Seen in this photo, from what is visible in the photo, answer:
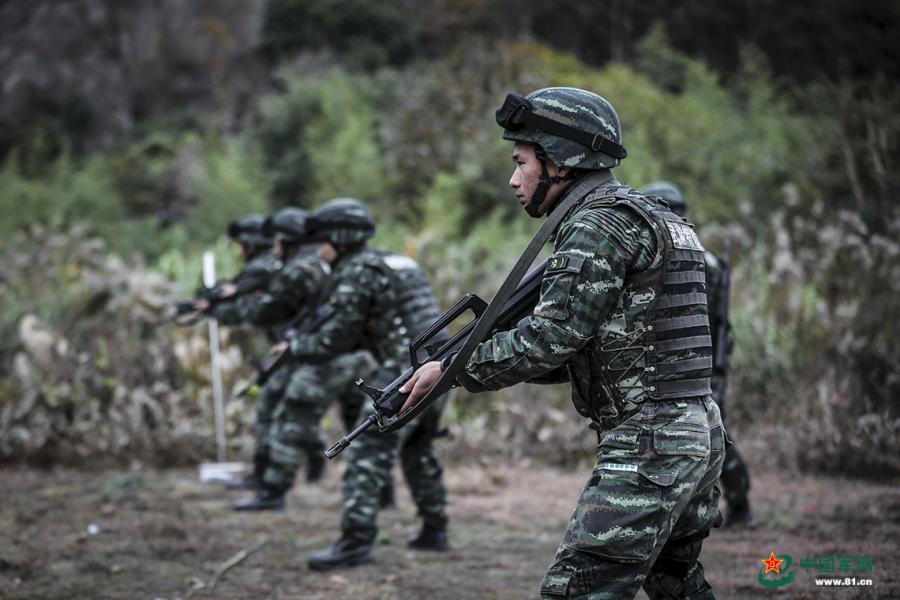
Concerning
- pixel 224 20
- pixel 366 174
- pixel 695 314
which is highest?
pixel 224 20

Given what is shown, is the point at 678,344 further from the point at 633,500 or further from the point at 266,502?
the point at 266,502

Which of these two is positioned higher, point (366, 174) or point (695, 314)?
point (366, 174)

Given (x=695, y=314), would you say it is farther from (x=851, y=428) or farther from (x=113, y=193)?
(x=113, y=193)

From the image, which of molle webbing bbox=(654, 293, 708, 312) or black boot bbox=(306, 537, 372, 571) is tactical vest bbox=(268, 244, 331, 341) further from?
molle webbing bbox=(654, 293, 708, 312)

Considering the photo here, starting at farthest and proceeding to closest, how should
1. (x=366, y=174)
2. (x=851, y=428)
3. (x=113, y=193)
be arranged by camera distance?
(x=113, y=193) < (x=366, y=174) < (x=851, y=428)

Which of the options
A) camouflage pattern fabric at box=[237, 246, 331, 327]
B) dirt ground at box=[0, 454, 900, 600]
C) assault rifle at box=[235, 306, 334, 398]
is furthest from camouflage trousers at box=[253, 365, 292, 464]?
assault rifle at box=[235, 306, 334, 398]

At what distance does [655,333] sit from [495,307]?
0.51 metres

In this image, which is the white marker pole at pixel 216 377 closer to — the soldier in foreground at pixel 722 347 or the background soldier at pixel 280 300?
the background soldier at pixel 280 300

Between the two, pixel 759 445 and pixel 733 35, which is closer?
pixel 759 445

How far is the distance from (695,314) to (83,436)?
756cm

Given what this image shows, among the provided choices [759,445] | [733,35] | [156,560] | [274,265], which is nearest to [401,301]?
[156,560]

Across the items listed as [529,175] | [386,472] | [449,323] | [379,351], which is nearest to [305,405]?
[379,351]

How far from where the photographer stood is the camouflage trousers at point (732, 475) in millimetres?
5887

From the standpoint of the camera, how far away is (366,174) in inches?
652
